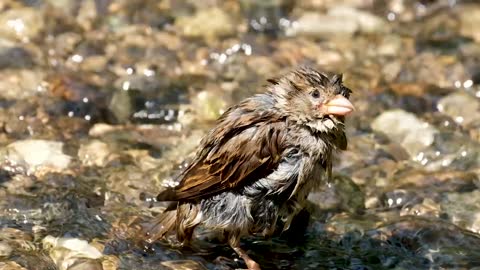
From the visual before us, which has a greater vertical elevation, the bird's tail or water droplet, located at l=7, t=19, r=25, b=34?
water droplet, located at l=7, t=19, r=25, b=34

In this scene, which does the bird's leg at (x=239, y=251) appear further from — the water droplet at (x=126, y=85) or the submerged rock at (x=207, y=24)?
the submerged rock at (x=207, y=24)

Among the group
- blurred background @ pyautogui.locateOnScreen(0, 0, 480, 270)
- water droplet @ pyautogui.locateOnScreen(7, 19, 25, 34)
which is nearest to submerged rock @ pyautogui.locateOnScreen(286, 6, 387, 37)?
blurred background @ pyautogui.locateOnScreen(0, 0, 480, 270)

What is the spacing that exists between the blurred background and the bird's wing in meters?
0.39

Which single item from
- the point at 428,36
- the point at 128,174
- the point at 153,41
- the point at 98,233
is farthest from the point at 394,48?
the point at 98,233

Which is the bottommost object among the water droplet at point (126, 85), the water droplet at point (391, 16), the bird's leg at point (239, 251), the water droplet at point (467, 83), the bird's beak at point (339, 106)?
the bird's leg at point (239, 251)

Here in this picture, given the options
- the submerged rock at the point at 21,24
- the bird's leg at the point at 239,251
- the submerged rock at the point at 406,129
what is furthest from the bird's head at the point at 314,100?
the submerged rock at the point at 21,24

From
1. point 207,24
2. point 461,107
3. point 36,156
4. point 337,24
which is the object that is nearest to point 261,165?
point 36,156

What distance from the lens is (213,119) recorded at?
6.84 metres

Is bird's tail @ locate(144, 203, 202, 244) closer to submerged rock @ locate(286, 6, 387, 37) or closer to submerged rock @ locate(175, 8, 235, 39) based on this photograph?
submerged rock @ locate(175, 8, 235, 39)

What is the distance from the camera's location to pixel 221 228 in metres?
5.22

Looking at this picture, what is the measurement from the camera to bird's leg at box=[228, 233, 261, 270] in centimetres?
514

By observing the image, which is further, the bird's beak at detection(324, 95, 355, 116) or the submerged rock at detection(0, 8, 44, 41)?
the submerged rock at detection(0, 8, 44, 41)

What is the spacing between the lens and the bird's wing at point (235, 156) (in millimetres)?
5094

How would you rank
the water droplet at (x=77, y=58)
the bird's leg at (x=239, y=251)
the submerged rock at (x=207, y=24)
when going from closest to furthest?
the bird's leg at (x=239, y=251) < the water droplet at (x=77, y=58) < the submerged rock at (x=207, y=24)
